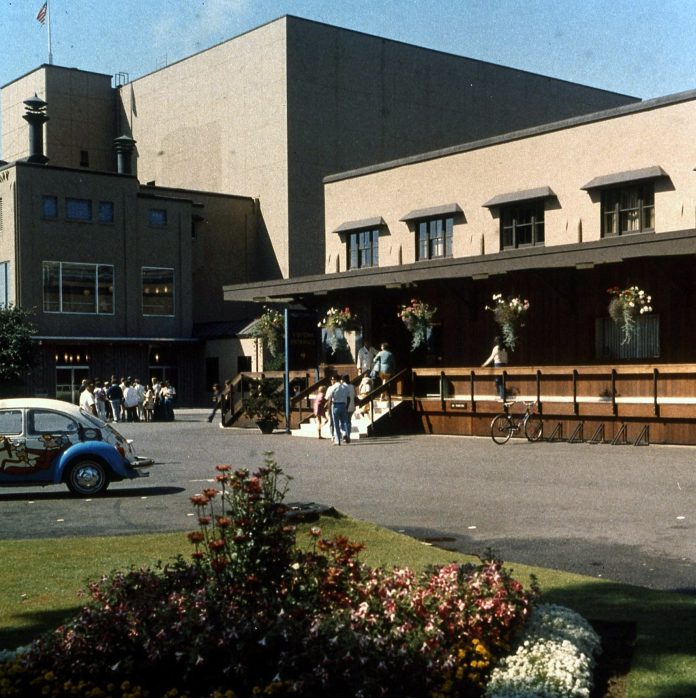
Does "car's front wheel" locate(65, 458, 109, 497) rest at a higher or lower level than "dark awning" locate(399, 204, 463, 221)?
lower

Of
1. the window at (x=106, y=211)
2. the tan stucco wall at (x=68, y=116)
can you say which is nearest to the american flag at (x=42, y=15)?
the tan stucco wall at (x=68, y=116)

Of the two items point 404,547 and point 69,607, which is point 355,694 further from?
point 404,547

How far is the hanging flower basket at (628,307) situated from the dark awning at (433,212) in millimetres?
10284

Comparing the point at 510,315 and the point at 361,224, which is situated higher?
the point at 361,224

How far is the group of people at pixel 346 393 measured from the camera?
84.0 feet

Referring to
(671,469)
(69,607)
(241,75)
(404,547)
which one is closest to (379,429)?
(671,469)

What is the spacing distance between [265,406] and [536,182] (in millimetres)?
10642

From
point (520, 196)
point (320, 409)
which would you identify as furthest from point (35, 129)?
point (320, 409)

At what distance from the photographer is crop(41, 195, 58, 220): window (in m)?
51.5

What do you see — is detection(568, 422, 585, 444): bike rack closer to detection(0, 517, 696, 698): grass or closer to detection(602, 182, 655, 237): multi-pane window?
detection(602, 182, 655, 237): multi-pane window

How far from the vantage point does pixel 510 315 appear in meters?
27.5

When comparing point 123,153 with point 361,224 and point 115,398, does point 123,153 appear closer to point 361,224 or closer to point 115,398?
point 115,398

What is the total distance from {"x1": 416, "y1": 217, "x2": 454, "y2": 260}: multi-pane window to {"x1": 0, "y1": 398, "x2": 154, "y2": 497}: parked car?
798 inches

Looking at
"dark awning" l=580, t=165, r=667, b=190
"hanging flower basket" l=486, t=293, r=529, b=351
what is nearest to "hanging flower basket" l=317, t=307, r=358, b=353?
"hanging flower basket" l=486, t=293, r=529, b=351
